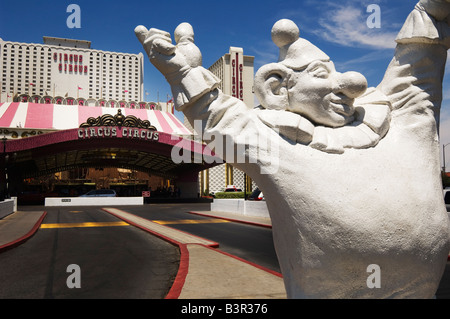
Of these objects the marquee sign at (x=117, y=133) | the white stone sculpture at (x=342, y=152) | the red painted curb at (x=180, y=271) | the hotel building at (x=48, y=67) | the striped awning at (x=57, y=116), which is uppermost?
the hotel building at (x=48, y=67)

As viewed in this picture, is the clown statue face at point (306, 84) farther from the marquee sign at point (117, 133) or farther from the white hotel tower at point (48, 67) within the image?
the white hotel tower at point (48, 67)

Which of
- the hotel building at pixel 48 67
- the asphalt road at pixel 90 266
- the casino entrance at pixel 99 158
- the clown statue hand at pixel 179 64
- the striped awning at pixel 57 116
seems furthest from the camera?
the hotel building at pixel 48 67

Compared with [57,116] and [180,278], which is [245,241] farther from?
[57,116]

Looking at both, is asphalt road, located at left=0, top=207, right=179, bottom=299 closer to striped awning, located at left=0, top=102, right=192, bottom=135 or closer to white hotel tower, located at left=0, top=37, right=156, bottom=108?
striped awning, located at left=0, top=102, right=192, bottom=135

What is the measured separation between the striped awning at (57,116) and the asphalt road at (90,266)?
70.9ft

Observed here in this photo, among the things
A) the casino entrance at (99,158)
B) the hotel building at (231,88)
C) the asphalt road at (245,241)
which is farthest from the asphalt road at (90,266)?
the hotel building at (231,88)

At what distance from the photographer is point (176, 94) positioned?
187 cm

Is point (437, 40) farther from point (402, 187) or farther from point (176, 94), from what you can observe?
point (176, 94)

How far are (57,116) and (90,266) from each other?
28200 millimetres

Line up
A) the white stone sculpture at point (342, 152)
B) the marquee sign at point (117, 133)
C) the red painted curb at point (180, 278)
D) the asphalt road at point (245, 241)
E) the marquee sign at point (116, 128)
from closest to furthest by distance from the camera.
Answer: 1. the white stone sculpture at point (342, 152)
2. the red painted curb at point (180, 278)
3. the asphalt road at point (245, 241)
4. the marquee sign at point (117, 133)
5. the marquee sign at point (116, 128)

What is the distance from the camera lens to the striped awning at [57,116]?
95.1ft

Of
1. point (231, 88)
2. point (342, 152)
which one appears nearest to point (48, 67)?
point (231, 88)

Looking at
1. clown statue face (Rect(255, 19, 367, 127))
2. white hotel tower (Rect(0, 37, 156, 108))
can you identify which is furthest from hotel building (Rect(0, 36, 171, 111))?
clown statue face (Rect(255, 19, 367, 127))
